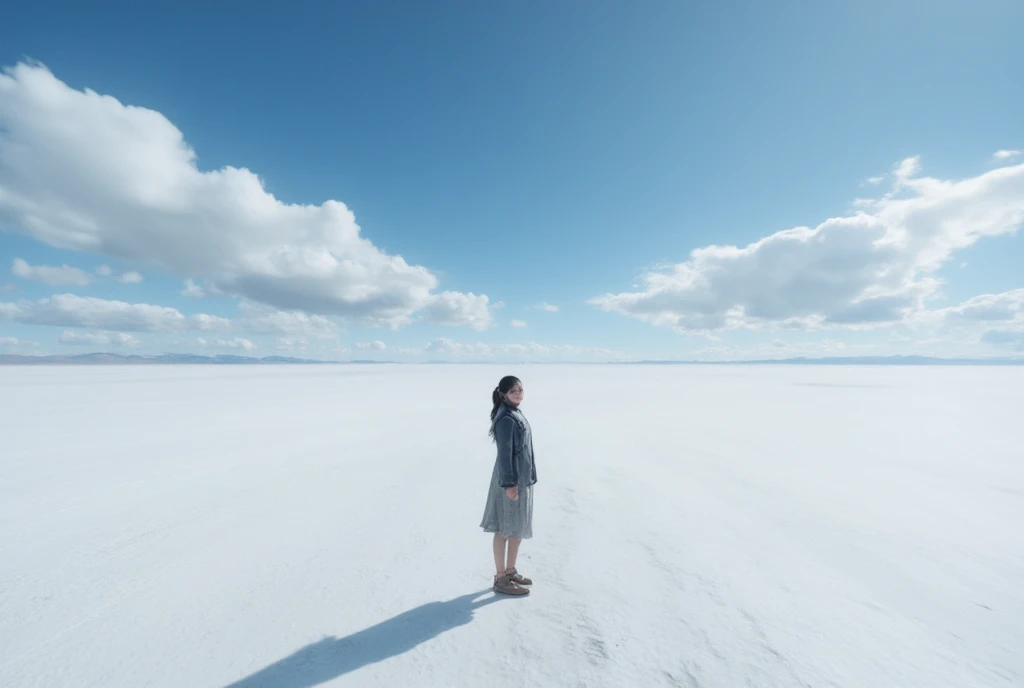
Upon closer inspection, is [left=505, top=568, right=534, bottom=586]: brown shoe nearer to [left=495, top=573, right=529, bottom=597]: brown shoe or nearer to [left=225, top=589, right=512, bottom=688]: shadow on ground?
[left=495, top=573, right=529, bottom=597]: brown shoe

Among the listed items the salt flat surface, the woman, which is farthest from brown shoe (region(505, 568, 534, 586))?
the salt flat surface

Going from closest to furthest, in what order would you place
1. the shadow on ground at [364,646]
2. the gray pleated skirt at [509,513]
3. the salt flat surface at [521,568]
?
1. the shadow on ground at [364,646]
2. the salt flat surface at [521,568]
3. the gray pleated skirt at [509,513]

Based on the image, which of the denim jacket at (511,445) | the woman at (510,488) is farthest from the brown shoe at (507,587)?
the denim jacket at (511,445)

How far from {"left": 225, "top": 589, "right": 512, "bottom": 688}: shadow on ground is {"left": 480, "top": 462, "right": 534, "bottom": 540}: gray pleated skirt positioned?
0.70 meters

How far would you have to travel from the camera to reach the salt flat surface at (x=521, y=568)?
10.3 ft

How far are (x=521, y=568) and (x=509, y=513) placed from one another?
102cm

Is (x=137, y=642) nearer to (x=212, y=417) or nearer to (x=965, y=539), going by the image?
(x=965, y=539)

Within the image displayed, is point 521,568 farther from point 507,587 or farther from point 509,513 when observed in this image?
point 509,513

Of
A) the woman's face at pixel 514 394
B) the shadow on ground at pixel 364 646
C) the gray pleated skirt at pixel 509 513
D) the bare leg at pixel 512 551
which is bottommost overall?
the shadow on ground at pixel 364 646

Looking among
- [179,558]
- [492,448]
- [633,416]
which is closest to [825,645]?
[179,558]

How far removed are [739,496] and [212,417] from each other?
17.3 m

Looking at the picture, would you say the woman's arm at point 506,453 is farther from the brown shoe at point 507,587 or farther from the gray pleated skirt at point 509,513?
the brown shoe at point 507,587

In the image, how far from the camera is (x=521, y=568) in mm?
4547

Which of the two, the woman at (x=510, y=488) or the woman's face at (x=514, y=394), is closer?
the woman at (x=510, y=488)
